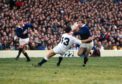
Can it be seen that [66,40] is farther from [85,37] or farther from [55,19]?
[55,19]

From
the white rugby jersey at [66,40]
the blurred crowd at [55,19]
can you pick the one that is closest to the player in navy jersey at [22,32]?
the blurred crowd at [55,19]

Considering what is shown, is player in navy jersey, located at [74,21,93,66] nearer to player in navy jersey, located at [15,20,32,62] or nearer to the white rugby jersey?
the white rugby jersey

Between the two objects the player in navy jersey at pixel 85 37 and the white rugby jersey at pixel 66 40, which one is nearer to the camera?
the white rugby jersey at pixel 66 40

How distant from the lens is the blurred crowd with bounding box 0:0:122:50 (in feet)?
120

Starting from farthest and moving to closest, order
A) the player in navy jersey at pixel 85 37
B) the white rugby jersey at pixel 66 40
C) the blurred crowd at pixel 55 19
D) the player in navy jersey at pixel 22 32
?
the blurred crowd at pixel 55 19 → the player in navy jersey at pixel 22 32 → the player in navy jersey at pixel 85 37 → the white rugby jersey at pixel 66 40

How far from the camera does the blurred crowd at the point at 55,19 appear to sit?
36469 mm

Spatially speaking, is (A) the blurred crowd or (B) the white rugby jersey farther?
(A) the blurred crowd

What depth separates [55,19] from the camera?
39.3 meters

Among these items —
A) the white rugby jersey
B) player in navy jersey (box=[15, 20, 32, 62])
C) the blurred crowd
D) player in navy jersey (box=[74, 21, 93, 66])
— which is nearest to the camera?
the white rugby jersey

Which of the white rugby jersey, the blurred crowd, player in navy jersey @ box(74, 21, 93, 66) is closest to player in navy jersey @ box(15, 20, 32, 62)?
player in navy jersey @ box(74, 21, 93, 66)

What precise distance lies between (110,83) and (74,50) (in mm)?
23657

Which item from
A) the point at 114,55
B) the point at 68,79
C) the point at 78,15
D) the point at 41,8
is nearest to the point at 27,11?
the point at 41,8

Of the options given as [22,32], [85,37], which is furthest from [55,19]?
[85,37]

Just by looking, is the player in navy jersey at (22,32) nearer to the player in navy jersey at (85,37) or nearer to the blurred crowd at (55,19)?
the player in navy jersey at (85,37)
